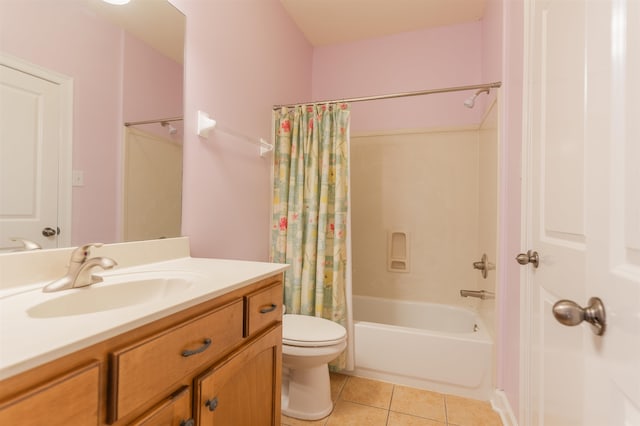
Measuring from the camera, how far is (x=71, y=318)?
58 cm

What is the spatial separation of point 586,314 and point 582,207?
0.37m

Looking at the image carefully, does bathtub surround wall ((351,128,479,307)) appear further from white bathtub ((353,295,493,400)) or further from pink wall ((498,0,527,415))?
pink wall ((498,0,527,415))

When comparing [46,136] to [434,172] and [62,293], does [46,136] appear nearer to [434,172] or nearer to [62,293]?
[62,293]

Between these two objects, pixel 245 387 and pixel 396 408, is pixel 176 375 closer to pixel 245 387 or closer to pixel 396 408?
pixel 245 387

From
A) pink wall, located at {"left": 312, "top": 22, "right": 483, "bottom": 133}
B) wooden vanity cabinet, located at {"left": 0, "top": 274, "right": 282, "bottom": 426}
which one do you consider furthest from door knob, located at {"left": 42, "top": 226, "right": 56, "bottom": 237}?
pink wall, located at {"left": 312, "top": 22, "right": 483, "bottom": 133}

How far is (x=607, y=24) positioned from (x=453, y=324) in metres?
2.21

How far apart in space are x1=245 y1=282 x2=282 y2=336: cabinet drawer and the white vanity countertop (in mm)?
62

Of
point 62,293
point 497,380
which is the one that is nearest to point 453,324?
point 497,380

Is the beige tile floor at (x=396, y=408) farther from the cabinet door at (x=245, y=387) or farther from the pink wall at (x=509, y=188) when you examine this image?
the cabinet door at (x=245, y=387)

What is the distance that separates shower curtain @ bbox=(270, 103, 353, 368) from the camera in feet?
6.03

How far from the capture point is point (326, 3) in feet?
7.16

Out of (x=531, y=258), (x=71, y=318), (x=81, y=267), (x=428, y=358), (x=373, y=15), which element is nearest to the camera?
(x=71, y=318)

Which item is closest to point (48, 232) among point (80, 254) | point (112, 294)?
point (80, 254)

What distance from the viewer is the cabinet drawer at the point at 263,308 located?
0.95 meters
